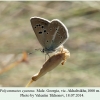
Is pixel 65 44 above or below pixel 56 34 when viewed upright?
above

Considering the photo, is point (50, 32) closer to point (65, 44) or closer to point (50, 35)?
point (50, 35)

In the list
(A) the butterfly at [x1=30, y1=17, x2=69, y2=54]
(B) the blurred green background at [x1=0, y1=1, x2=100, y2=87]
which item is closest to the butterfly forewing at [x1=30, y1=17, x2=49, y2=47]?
(A) the butterfly at [x1=30, y1=17, x2=69, y2=54]

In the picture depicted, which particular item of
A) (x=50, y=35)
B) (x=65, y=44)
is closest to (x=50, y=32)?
(x=50, y=35)

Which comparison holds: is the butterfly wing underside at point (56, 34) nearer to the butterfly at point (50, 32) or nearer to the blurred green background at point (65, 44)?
the butterfly at point (50, 32)

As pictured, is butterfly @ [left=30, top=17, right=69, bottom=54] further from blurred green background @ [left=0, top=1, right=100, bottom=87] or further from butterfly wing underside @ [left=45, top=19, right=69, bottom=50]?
blurred green background @ [left=0, top=1, right=100, bottom=87]

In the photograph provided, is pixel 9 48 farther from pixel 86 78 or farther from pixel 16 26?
pixel 86 78

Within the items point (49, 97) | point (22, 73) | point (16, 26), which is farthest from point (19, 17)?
point (49, 97)
